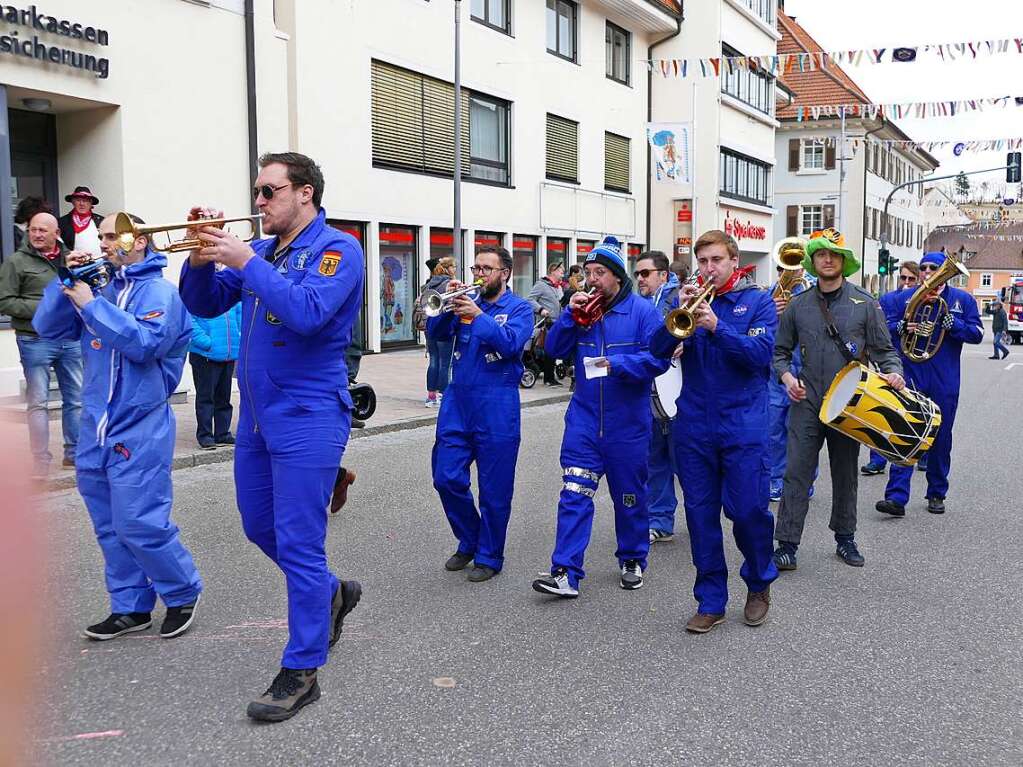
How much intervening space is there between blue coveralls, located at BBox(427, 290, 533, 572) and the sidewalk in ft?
8.53

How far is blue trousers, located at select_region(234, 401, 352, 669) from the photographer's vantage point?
3.86m

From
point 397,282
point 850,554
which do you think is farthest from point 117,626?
point 397,282

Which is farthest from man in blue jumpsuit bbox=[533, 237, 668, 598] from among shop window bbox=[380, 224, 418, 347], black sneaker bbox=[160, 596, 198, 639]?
shop window bbox=[380, 224, 418, 347]

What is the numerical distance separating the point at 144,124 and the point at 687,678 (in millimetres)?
12066

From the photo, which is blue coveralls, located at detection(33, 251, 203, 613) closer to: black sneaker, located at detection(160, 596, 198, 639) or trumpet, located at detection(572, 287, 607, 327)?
black sneaker, located at detection(160, 596, 198, 639)

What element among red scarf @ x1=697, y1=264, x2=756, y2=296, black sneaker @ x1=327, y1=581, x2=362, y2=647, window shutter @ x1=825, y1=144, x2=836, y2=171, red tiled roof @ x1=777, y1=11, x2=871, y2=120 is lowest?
black sneaker @ x1=327, y1=581, x2=362, y2=647

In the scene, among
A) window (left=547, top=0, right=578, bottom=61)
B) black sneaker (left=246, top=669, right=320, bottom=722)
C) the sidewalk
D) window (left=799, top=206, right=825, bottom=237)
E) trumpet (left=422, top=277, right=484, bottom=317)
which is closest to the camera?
black sneaker (left=246, top=669, right=320, bottom=722)

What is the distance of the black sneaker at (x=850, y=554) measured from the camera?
6020 millimetres

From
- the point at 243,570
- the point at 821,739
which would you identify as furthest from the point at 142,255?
the point at 821,739

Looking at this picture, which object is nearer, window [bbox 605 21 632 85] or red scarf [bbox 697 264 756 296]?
red scarf [bbox 697 264 756 296]

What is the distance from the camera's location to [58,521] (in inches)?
266

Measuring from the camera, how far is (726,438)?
4.83 m

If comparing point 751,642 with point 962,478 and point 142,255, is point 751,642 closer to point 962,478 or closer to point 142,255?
point 142,255

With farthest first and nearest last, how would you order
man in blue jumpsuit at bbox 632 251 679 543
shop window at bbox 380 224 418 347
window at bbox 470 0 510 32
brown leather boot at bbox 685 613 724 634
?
window at bbox 470 0 510 32
shop window at bbox 380 224 418 347
man in blue jumpsuit at bbox 632 251 679 543
brown leather boot at bbox 685 613 724 634
